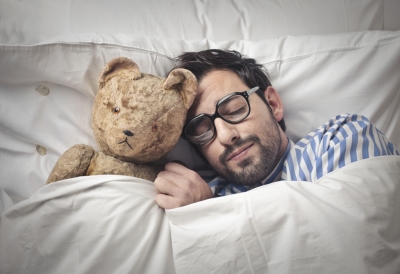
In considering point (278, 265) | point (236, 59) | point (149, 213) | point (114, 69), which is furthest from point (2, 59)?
point (278, 265)

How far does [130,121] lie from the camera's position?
76 cm

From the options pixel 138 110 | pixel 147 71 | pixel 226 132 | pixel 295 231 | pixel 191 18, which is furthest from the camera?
pixel 191 18

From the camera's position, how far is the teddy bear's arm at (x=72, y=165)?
2.61 ft

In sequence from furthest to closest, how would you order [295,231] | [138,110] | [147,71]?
[147,71], [138,110], [295,231]

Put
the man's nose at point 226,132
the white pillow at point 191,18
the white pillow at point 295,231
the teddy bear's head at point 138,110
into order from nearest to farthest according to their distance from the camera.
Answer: the white pillow at point 295,231, the teddy bear's head at point 138,110, the man's nose at point 226,132, the white pillow at point 191,18

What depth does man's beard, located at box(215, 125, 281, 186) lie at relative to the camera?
91 cm

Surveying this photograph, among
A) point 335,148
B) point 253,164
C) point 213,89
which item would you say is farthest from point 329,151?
point 213,89

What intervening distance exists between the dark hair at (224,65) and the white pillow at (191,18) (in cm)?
17

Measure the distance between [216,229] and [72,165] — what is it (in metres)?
0.37

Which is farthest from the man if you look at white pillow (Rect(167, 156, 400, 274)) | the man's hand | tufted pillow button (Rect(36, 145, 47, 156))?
tufted pillow button (Rect(36, 145, 47, 156))

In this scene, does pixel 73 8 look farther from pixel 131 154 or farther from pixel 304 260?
pixel 304 260

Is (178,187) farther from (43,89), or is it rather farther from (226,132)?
(43,89)

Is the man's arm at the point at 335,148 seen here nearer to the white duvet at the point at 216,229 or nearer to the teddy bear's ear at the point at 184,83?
the white duvet at the point at 216,229

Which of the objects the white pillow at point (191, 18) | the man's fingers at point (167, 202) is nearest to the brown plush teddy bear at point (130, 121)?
the man's fingers at point (167, 202)
